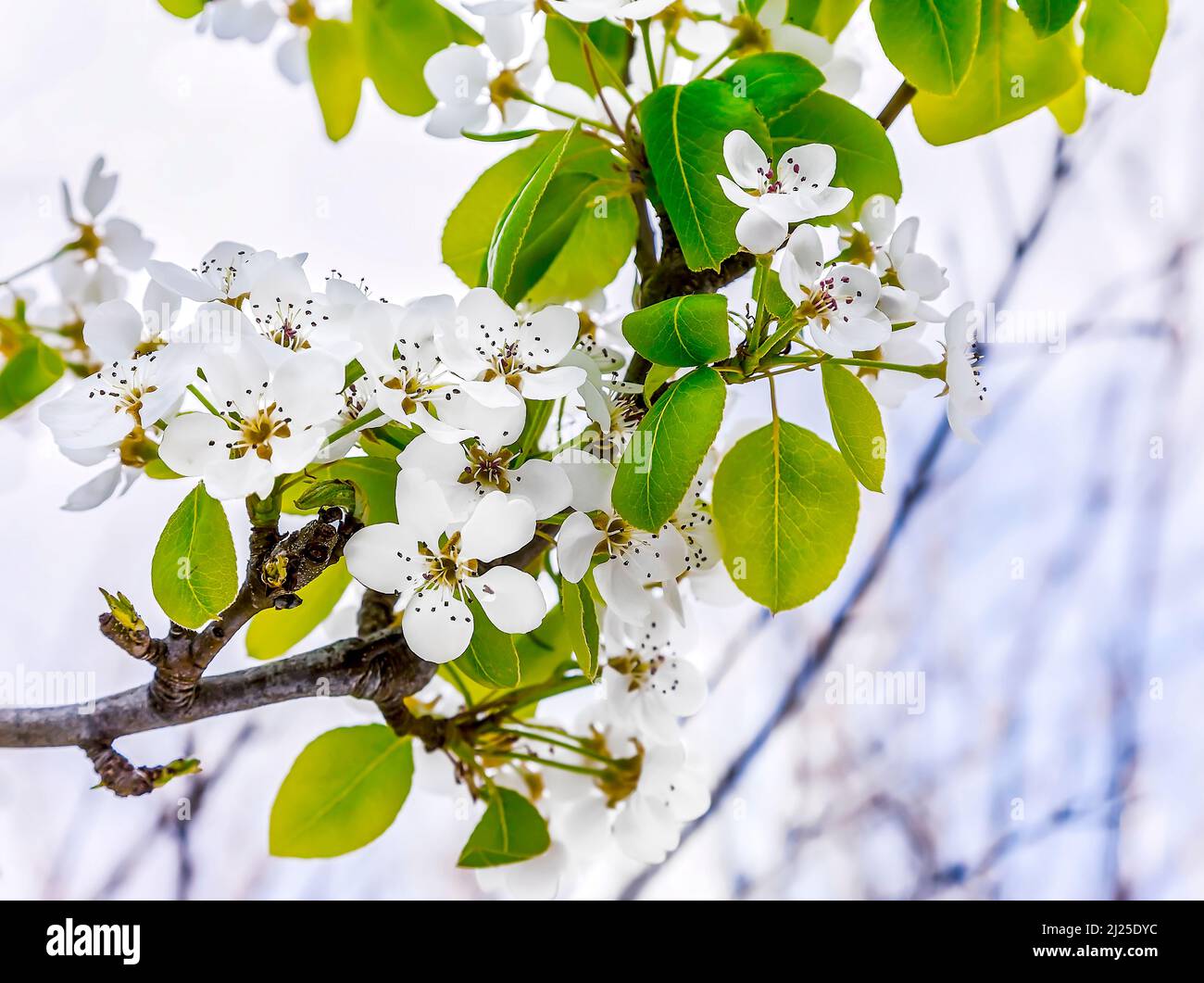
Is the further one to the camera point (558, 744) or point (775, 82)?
point (558, 744)

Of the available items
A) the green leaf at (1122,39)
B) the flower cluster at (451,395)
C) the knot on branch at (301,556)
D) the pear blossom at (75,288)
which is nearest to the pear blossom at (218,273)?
the flower cluster at (451,395)

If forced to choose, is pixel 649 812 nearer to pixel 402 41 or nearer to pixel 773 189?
pixel 773 189

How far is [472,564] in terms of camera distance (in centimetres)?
43

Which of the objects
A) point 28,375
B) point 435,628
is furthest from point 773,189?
point 28,375

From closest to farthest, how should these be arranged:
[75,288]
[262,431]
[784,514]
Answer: [262,431] < [784,514] < [75,288]

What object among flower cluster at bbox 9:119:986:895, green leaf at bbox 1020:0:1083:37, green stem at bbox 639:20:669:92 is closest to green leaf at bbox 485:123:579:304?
flower cluster at bbox 9:119:986:895

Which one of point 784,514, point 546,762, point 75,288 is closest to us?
point 784,514

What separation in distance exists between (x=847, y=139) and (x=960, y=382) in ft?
0.45

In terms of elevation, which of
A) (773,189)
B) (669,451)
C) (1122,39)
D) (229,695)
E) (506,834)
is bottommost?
(506,834)

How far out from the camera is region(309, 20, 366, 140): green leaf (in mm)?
645

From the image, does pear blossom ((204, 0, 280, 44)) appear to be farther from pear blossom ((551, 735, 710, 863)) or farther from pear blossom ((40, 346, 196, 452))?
pear blossom ((551, 735, 710, 863))

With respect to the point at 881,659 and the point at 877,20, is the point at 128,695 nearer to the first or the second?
the point at 877,20

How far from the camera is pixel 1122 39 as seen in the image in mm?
533
